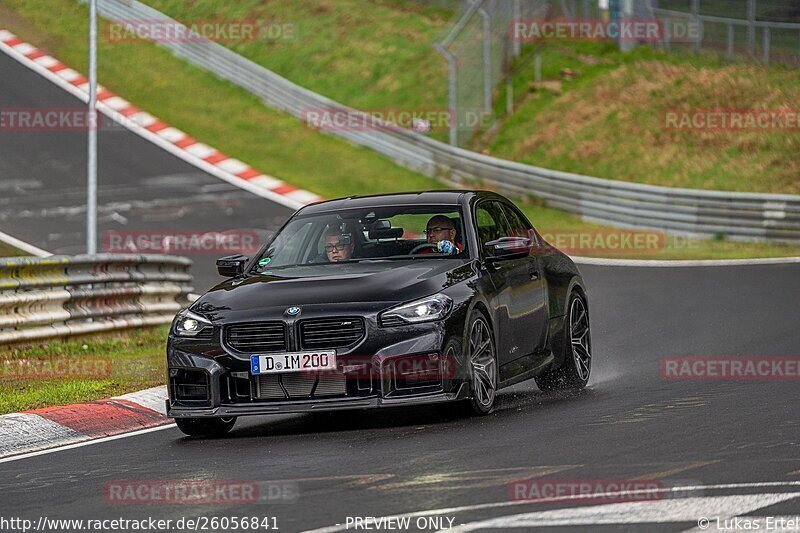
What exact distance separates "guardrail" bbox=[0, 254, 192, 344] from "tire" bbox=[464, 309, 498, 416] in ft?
20.1

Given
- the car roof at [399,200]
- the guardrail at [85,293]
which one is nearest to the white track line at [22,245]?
the guardrail at [85,293]

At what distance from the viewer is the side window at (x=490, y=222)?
423 inches

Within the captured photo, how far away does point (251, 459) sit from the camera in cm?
855

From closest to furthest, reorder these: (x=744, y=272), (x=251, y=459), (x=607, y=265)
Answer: (x=251, y=459) < (x=744, y=272) < (x=607, y=265)

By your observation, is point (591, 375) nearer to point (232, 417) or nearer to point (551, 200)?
point (232, 417)

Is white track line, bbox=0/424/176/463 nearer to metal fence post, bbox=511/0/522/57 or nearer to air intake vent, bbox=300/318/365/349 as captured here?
air intake vent, bbox=300/318/365/349

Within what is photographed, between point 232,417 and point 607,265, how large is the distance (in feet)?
44.3

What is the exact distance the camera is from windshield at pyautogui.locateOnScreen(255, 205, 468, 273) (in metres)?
10.4

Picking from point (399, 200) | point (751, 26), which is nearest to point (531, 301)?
point (399, 200)

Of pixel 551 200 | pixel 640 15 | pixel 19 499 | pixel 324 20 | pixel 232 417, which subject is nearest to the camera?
pixel 19 499

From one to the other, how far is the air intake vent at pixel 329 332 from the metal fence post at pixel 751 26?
24637 millimetres

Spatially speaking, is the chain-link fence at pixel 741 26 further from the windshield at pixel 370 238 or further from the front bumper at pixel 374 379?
the front bumper at pixel 374 379

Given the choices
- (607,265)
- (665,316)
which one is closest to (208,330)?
(665,316)

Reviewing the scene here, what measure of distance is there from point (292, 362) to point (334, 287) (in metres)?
0.59
